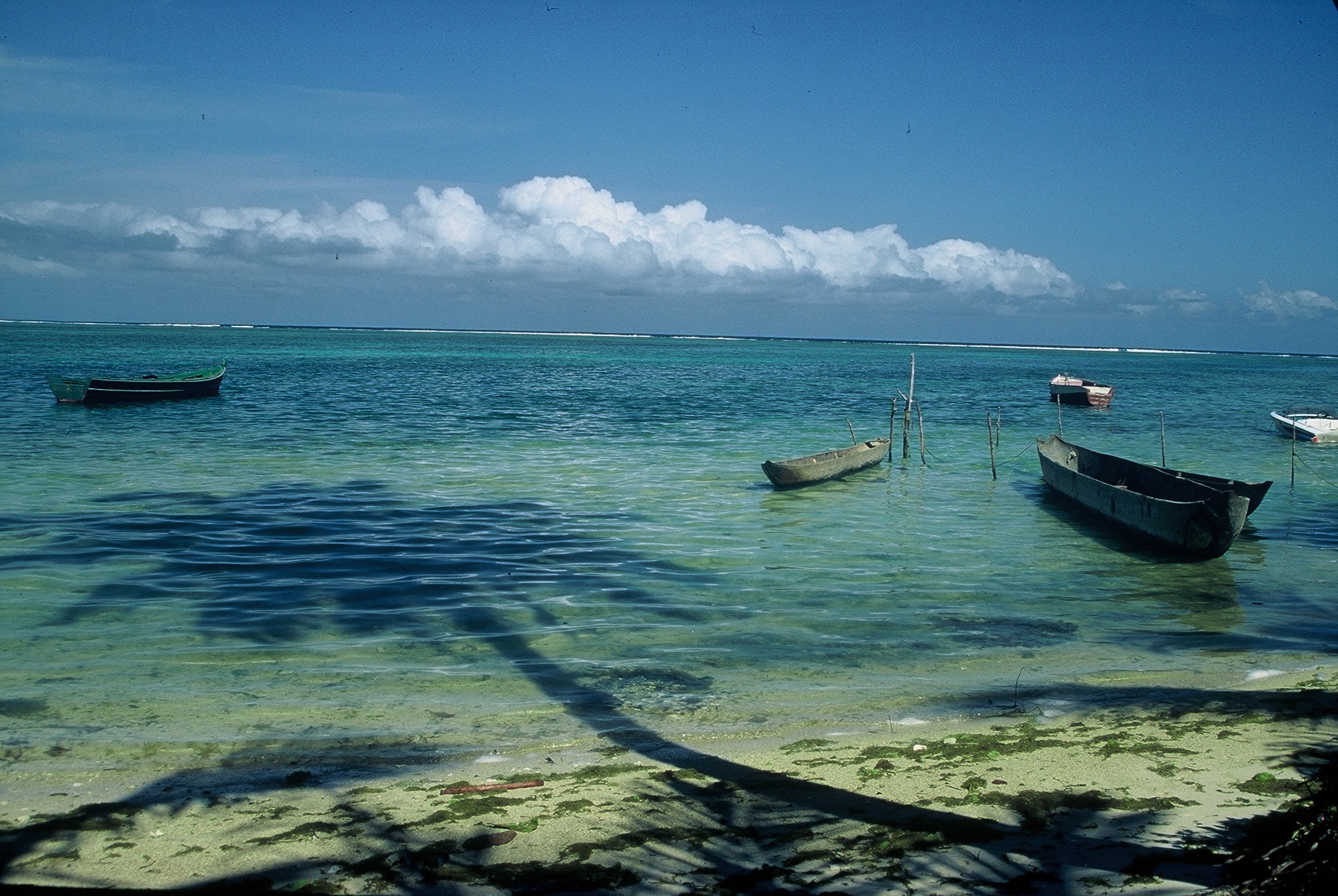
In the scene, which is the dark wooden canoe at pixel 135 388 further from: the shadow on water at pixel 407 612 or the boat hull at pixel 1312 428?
the boat hull at pixel 1312 428

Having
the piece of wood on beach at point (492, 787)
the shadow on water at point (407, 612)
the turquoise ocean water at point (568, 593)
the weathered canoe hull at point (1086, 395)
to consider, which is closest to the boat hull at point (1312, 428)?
Result: the turquoise ocean water at point (568, 593)

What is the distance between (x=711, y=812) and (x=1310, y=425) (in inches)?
1351

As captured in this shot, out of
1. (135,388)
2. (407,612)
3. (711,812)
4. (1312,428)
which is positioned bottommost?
(407,612)

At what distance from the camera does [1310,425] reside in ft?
106

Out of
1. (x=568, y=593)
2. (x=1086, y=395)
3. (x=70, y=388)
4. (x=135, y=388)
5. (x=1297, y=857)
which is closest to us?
(x=1297, y=857)

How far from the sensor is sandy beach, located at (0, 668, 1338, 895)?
509 centimetres

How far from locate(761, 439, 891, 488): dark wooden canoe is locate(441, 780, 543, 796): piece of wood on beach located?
1498cm

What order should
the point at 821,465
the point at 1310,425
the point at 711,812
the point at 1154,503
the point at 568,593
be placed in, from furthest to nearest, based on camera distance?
the point at 1310,425 < the point at 821,465 < the point at 1154,503 < the point at 568,593 < the point at 711,812

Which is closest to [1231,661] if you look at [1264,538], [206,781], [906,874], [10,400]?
[906,874]

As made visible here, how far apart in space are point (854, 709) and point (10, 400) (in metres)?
42.5

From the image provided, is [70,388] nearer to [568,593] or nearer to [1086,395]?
[568,593]

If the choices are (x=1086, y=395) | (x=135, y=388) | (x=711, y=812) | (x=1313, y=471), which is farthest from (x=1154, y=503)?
(x=135, y=388)

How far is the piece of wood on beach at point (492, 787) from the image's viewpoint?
21.1 ft

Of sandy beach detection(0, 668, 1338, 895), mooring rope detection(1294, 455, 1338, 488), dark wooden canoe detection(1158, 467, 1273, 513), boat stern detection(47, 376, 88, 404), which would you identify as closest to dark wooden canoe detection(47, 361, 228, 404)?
boat stern detection(47, 376, 88, 404)
